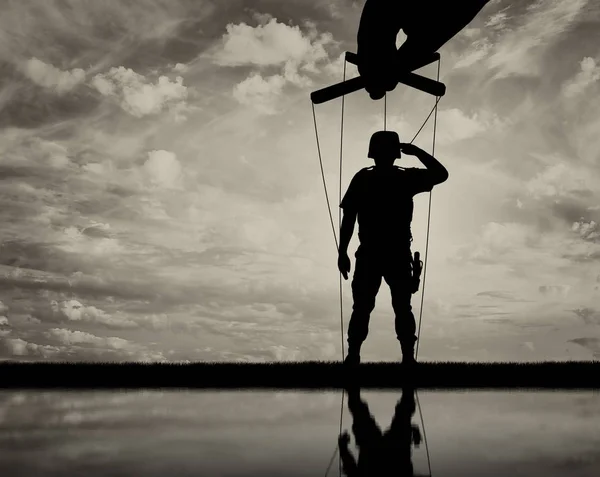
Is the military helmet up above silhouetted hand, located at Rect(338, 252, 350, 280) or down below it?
above

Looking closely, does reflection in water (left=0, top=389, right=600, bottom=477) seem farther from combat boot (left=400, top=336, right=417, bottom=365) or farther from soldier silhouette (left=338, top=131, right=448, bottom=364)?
soldier silhouette (left=338, top=131, right=448, bottom=364)

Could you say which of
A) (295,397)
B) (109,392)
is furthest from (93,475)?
(109,392)

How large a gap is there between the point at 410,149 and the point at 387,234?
3.68 feet

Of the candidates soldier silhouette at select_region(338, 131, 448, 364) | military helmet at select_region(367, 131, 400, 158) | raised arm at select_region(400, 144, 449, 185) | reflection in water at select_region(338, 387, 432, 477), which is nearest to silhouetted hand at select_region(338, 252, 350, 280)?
soldier silhouette at select_region(338, 131, 448, 364)

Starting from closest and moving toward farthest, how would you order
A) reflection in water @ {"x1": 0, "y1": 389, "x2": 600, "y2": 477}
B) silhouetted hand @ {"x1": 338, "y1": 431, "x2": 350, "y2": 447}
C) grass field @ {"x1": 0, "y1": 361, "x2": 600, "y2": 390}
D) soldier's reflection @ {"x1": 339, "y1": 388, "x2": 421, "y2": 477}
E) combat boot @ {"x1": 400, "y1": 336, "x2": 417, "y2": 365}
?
1. soldier's reflection @ {"x1": 339, "y1": 388, "x2": 421, "y2": 477}
2. reflection in water @ {"x1": 0, "y1": 389, "x2": 600, "y2": 477}
3. silhouetted hand @ {"x1": 338, "y1": 431, "x2": 350, "y2": 447}
4. combat boot @ {"x1": 400, "y1": 336, "x2": 417, "y2": 365}
5. grass field @ {"x1": 0, "y1": 361, "x2": 600, "y2": 390}

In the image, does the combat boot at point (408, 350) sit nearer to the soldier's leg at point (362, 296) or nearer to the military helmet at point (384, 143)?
the soldier's leg at point (362, 296)

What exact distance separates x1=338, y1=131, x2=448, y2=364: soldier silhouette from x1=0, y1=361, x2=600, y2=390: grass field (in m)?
0.60

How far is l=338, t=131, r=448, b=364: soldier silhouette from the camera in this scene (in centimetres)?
742

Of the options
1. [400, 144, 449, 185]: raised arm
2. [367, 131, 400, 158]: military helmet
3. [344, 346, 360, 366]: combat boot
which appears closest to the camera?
[400, 144, 449, 185]: raised arm

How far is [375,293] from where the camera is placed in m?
7.56

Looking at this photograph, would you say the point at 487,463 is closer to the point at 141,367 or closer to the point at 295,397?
the point at 295,397

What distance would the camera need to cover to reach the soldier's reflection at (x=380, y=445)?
97.5 inches

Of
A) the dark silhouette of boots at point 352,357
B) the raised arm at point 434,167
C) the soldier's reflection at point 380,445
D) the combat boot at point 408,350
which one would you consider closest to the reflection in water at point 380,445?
the soldier's reflection at point 380,445

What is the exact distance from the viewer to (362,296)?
750 centimetres
